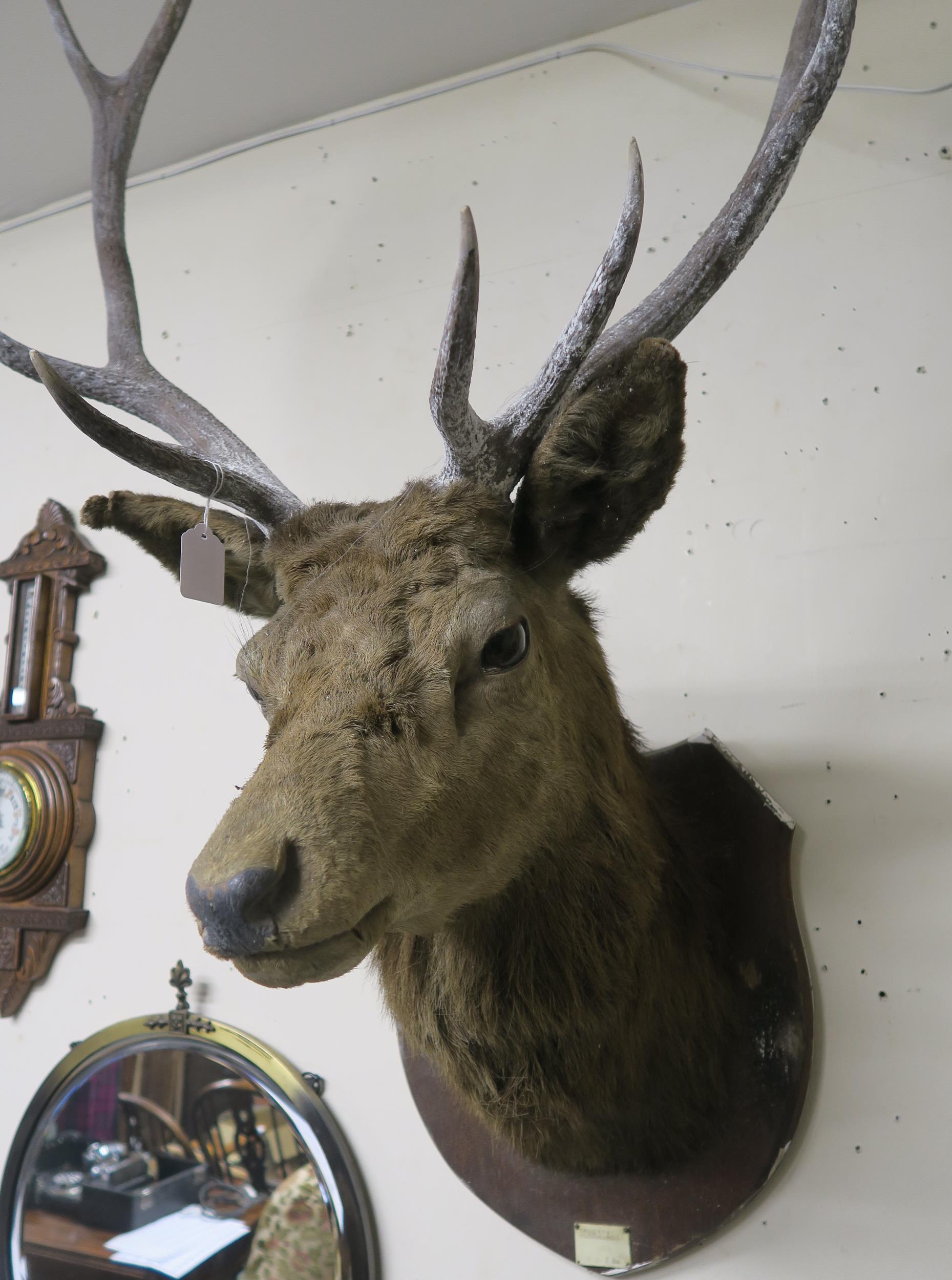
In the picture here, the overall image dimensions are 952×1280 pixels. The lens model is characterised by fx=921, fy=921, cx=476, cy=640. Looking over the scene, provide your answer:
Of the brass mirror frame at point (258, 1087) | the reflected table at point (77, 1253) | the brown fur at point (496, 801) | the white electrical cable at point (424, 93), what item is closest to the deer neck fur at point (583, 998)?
the brown fur at point (496, 801)

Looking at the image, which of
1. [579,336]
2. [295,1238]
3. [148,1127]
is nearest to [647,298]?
[579,336]

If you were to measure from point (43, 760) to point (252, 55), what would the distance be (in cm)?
160

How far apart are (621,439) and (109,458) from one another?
4.96 feet

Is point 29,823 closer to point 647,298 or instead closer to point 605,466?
point 605,466

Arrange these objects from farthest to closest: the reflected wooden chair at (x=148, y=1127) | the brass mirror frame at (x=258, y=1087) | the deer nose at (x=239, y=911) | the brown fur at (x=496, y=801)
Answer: the reflected wooden chair at (x=148, y=1127) < the brass mirror frame at (x=258, y=1087) < the brown fur at (x=496, y=801) < the deer nose at (x=239, y=911)

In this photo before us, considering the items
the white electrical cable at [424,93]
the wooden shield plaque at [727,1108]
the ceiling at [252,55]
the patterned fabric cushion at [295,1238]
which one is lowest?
the patterned fabric cushion at [295,1238]

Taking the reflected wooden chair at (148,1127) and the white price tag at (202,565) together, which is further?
the reflected wooden chair at (148,1127)

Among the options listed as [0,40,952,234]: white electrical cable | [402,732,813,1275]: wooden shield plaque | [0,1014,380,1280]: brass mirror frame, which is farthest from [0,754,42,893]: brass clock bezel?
[0,40,952,234]: white electrical cable

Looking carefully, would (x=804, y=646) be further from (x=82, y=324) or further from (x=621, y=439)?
(x=82, y=324)

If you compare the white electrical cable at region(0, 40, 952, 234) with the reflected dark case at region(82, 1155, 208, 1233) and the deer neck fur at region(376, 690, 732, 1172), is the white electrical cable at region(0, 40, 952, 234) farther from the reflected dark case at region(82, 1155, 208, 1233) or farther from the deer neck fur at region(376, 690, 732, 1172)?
the reflected dark case at region(82, 1155, 208, 1233)

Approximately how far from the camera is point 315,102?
2.10m

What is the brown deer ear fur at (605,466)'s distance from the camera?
105 centimetres

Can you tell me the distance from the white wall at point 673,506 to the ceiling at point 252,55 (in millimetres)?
80

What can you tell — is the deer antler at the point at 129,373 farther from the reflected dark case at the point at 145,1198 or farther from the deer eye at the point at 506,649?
the reflected dark case at the point at 145,1198
